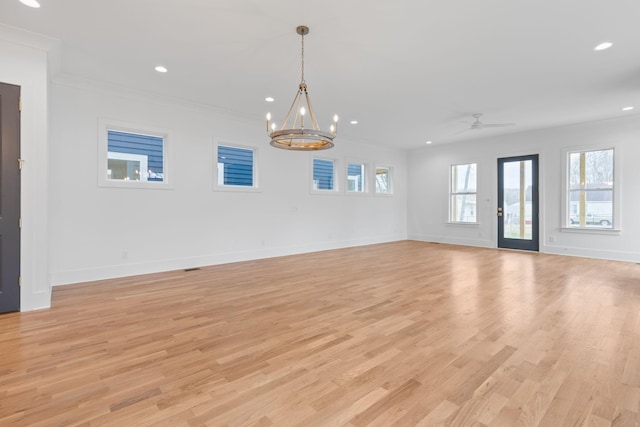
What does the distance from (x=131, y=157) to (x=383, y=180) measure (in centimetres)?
692

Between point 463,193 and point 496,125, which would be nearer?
point 496,125

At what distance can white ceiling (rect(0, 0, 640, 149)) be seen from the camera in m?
2.89

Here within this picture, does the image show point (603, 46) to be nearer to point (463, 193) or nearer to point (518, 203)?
point (518, 203)

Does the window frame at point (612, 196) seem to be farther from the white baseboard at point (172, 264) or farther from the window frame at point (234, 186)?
the window frame at point (234, 186)

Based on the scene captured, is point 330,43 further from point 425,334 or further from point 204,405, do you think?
point 204,405

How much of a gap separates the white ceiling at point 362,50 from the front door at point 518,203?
6.95 feet

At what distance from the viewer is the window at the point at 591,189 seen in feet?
21.5

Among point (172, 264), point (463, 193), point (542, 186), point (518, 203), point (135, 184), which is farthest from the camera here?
point (463, 193)

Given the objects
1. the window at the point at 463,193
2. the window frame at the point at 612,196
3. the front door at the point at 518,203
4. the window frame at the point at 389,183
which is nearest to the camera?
the window frame at the point at 612,196

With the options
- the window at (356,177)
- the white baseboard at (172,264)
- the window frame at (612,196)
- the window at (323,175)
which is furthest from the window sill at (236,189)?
the window frame at (612,196)

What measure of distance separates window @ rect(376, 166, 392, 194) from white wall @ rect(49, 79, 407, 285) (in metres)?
1.71

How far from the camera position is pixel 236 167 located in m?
6.45

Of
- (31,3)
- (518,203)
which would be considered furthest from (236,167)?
(518,203)

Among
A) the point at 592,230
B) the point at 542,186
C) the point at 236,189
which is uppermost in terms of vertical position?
the point at 542,186
